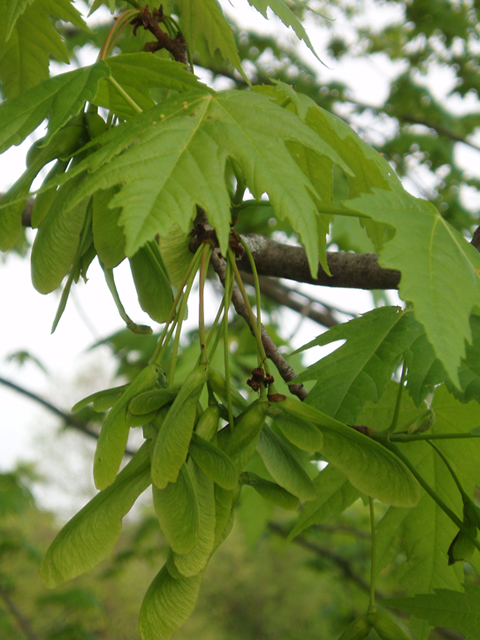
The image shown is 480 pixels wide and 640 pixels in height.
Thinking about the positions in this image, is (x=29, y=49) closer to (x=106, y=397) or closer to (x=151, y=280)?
(x=151, y=280)

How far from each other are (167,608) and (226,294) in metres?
0.35

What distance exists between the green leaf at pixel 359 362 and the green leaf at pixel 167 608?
0.27 metres

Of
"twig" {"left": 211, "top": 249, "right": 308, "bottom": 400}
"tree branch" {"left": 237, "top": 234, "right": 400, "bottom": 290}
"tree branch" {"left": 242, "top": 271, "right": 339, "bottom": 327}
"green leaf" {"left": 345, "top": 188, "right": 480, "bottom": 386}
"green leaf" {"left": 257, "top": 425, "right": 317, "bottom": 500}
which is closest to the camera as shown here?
"green leaf" {"left": 345, "top": 188, "right": 480, "bottom": 386}

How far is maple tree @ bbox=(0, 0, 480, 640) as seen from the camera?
1.75 feet

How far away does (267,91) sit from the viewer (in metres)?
0.86

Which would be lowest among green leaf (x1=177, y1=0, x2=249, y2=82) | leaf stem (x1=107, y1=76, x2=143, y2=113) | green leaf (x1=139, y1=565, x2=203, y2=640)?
green leaf (x1=139, y1=565, x2=203, y2=640)

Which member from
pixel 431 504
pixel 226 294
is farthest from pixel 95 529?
pixel 431 504

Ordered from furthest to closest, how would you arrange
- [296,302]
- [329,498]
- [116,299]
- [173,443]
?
[296,302] < [329,498] < [116,299] < [173,443]

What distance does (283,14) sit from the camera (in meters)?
0.77

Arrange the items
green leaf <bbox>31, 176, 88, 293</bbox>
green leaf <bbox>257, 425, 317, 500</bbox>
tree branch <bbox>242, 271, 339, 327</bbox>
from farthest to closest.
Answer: tree branch <bbox>242, 271, 339, 327</bbox>
green leaf <bbox>31, 176, 88, 293</bbox>
green leaf <bbox>257, 425, 317, 500</bbox>

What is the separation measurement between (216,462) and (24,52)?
33.6 inches

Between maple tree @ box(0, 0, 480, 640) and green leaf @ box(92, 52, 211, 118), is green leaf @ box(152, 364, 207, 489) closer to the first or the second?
maple tree @ box(0, 0, 480, 640)

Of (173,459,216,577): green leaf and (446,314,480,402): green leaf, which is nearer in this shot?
(173,459,216,577): green leaf

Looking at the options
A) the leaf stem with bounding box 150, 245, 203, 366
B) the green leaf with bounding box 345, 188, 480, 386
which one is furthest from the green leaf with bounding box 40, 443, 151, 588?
the green leaf with bounding box 345, 188, 480, 386
